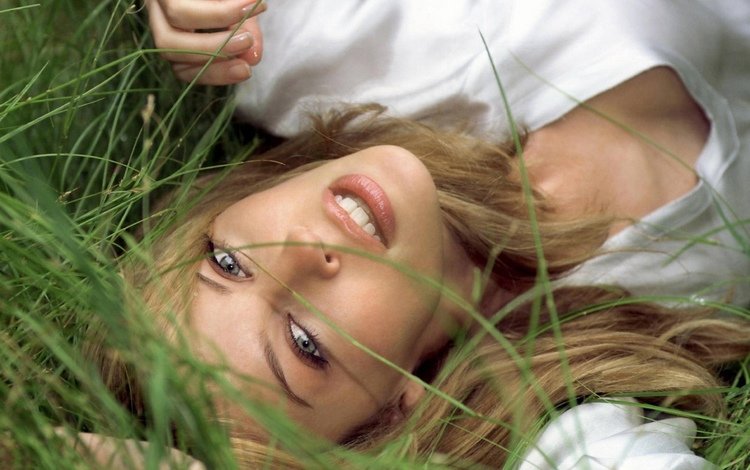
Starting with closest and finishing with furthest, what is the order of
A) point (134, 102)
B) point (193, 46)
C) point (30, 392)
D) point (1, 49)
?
point (30, 392) → point (193, 46) → point (1, 49) → point (134, 102)

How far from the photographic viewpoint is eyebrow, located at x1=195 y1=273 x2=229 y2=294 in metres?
1.05

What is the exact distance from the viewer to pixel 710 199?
141 centimetres

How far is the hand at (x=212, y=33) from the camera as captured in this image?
1.14 m

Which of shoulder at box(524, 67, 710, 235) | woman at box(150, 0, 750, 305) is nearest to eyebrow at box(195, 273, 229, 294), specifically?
woman at box(150, 0, 750, 305)

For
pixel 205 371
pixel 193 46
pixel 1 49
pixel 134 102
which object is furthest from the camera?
pixel 134 102

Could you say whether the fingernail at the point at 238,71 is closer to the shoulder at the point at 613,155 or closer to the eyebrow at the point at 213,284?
the eyebrow at the point at 213,284

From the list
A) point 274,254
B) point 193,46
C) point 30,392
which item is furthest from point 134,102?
point 30,392

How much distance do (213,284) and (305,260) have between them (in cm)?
13

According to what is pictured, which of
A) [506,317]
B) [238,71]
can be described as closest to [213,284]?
[238,71]

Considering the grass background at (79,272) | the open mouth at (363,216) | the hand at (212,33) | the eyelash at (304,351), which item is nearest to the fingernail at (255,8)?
the hand at (212,33)

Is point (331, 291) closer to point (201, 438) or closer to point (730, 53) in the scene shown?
point (201, 438)

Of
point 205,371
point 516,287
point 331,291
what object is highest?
point 205,371

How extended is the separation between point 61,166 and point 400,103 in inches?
21.6

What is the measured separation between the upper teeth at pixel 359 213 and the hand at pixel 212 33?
0.25 meters
